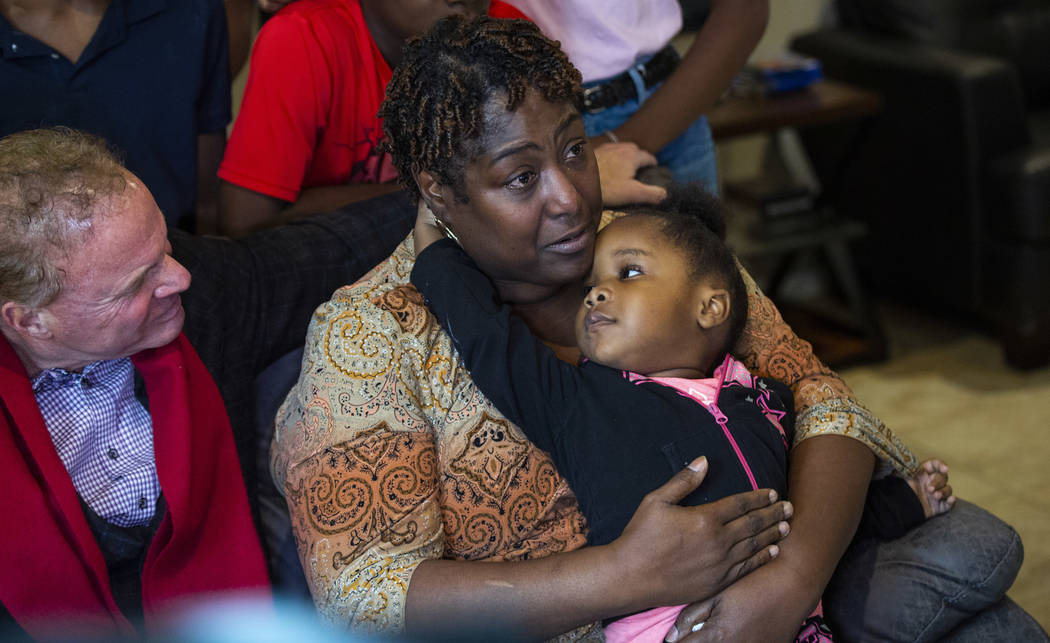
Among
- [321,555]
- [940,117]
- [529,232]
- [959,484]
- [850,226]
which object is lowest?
[959,484]

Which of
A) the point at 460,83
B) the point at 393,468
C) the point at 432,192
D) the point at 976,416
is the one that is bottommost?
the point at 976,416

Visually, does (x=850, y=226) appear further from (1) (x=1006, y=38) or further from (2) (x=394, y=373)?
(2) (x=394, y=373)

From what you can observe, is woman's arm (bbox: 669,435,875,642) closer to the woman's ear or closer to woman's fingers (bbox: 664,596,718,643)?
woman's fingers (bbox: 664,596,718,643)

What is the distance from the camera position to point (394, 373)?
1406mm

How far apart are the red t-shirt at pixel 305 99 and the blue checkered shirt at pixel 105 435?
1.68ft

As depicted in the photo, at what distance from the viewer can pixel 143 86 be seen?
187 cm

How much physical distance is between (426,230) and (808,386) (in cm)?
63

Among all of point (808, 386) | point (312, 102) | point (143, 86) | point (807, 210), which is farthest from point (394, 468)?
point (807, 210)

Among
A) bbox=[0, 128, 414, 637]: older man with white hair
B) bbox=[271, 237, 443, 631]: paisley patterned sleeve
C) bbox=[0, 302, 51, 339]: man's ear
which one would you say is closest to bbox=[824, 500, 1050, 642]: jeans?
bbox=[271, 237, 443, 631]: paisley patterned sleeve

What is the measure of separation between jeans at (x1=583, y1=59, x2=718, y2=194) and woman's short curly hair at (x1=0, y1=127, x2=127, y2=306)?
1.08m

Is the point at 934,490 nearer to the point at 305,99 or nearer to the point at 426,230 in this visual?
the point at 426,230

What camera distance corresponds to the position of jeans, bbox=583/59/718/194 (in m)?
2.16

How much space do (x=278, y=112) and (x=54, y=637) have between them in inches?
36.4

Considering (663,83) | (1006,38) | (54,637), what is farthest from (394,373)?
(1006,38)
